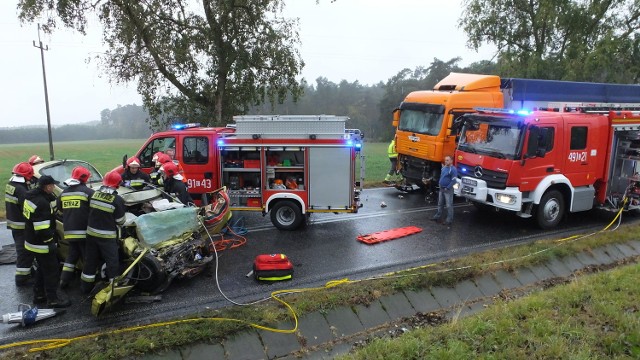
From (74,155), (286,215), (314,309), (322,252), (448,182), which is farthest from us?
(74,155)

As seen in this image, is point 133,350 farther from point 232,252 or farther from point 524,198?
point 524,198

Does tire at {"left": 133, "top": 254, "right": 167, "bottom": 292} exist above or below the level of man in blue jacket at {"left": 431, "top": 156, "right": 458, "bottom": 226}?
below

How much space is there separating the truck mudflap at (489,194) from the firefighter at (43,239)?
8.14 meters

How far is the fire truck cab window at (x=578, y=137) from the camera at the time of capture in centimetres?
980

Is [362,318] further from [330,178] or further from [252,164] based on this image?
[252,164]

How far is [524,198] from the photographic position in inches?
376

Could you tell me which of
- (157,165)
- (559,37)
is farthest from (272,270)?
(559,37)

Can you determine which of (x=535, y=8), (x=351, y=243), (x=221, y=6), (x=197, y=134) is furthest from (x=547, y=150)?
(x=535, y=8)

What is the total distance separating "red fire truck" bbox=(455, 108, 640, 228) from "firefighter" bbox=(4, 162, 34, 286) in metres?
8.59

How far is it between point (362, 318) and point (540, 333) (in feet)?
7.44

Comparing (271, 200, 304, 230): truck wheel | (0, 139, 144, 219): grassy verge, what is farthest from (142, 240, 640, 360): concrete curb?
(0, 139, 144, 219): grassy verge

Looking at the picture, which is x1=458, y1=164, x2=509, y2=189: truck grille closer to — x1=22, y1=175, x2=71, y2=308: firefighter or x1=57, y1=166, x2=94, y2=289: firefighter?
x1=57, y1=166, x2=94, y2=289: firefighter

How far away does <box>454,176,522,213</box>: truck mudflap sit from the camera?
9.22 metres

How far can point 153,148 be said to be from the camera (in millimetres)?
9992
